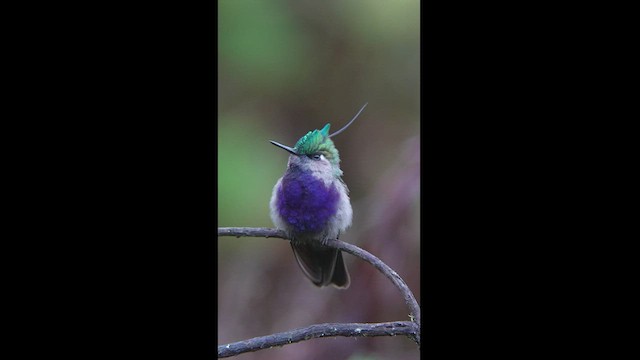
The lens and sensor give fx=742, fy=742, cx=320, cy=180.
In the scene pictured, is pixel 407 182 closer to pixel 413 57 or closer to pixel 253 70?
pixel 413 57

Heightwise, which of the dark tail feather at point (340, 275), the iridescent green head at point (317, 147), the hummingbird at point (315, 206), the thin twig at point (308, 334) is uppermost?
the iridescent green head at point (317, 147)

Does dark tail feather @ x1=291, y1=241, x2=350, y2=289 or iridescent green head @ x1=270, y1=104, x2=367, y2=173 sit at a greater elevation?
iridescent green head @ x1=270, y1=104, x2=367, y2=173

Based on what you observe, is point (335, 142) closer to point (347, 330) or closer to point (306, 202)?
point (306, 202)

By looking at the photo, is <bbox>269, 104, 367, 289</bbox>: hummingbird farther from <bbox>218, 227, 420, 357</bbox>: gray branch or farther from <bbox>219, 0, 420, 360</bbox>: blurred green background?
<bbox>218, 227, 420, 357</bbox>: gray branch

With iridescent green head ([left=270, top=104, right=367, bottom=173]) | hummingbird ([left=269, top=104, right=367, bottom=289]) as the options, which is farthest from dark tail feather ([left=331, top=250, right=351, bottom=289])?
iridescent green head ([left=270, top=104, right=367, bottom=173])

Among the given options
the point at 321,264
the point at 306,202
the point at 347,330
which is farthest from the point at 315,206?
the point at 347,330

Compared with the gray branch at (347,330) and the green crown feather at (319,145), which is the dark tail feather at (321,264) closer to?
the gray branch at (347,330)

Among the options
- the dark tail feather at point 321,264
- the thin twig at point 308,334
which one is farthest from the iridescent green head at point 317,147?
the thin twig at point 308,334
